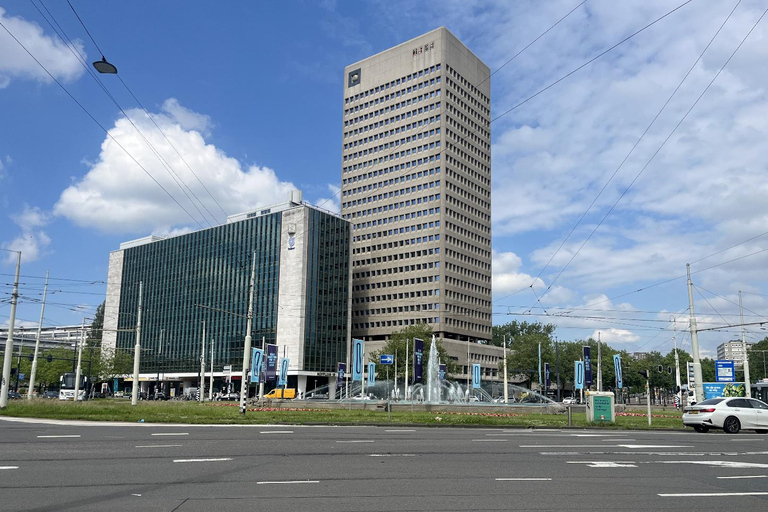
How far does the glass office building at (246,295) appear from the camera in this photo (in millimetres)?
107438

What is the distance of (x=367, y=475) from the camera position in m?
11.0

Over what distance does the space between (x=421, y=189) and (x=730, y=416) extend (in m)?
109

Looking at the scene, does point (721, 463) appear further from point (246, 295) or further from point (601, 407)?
point (246, 295)

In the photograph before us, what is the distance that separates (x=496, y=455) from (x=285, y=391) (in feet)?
218

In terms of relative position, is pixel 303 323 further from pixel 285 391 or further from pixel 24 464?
pixel 24 464

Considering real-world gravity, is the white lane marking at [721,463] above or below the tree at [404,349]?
below

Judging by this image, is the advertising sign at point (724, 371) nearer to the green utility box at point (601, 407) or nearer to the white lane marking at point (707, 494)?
the green utility box at point (601, 407)

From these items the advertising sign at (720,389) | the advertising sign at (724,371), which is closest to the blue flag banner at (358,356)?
the advertising sign at (720,389)

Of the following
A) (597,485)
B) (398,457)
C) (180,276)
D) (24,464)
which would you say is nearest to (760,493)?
(597,485)

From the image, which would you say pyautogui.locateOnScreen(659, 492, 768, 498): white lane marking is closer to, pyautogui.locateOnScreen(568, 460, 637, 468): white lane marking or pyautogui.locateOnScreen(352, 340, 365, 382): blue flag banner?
pyautogui.locateOnScreen(568, 460, 637, 468): white lane marking

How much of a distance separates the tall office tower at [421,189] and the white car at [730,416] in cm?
9827

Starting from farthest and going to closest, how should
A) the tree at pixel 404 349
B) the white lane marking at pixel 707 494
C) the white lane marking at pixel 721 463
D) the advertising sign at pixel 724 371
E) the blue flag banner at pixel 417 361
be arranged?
the tree at pixel 404 349 < the advertising sign at pixel 724 371 < the blue flag banner at pixel 417 361 < the white lane marking at pixel 721 463 < the white lane marking at pixel 707 494

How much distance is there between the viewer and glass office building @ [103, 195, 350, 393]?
107 metres

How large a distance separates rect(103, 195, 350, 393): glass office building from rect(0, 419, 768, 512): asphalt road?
274 ft
